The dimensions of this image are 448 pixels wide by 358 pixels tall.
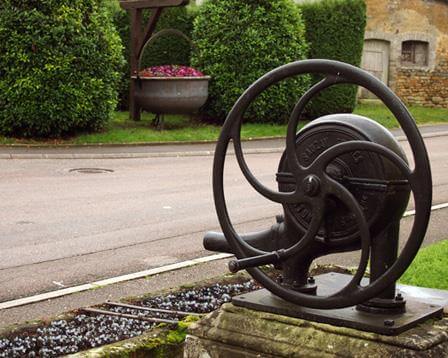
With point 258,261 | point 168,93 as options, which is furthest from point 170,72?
point 258,261

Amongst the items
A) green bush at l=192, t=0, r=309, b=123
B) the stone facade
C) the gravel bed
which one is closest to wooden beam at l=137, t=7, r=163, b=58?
green bush at l=192, t=0, r=309, b=123

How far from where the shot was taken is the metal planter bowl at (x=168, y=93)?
1958 centimetres

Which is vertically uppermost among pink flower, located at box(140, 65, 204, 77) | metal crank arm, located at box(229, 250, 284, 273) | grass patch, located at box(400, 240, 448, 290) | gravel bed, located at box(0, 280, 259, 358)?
pink flower, located at box(140, 65, 204, 77)

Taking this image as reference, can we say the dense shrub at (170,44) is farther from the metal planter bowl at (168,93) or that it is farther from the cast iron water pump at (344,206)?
the cast iron water pump at (344,206)

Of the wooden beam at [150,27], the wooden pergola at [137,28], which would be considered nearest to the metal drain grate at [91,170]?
the wooden pergola at [137,28]

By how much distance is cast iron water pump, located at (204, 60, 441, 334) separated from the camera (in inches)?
139

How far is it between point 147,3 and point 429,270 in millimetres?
14489

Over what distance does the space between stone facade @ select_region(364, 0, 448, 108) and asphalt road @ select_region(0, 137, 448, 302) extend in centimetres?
1738

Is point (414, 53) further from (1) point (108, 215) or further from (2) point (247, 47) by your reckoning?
(1) point (108, 215)

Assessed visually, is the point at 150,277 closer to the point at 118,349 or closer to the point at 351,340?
the point at 118,349

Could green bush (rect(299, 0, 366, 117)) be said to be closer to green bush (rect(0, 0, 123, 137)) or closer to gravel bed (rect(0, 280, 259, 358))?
green bush (rect(0, 0, 123, 137))

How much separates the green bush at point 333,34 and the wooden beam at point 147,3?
15.8 ft

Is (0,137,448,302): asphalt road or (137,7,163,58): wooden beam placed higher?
(137,7,163,58): wooden beam

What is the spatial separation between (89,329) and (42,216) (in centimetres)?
591
